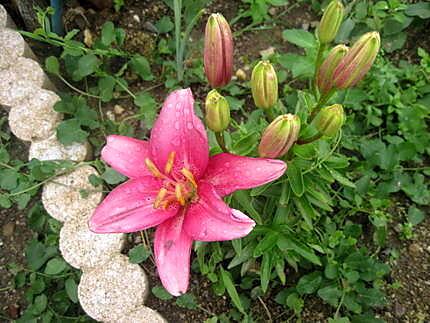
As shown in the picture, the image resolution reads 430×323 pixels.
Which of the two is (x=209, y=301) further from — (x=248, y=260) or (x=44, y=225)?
(x=44, y=225)

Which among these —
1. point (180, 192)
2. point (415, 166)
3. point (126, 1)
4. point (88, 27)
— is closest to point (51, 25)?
point (88, 27)

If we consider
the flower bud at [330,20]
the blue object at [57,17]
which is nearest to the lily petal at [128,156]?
the flower bud at [330,20]

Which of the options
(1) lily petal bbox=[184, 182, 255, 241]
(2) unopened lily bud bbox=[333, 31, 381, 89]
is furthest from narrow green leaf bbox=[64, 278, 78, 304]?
(2) unopened lily bud bbox=[333, 31, 381, 89]

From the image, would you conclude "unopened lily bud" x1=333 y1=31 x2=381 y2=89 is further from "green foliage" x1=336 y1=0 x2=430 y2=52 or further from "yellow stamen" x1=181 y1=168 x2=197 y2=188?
"green foliage" x1=336 y1=0 x2=430 y2=52

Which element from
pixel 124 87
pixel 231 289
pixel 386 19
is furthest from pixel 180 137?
pixel 386 19

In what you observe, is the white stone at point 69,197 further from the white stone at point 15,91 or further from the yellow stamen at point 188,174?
the yellow stamen at point 188,174

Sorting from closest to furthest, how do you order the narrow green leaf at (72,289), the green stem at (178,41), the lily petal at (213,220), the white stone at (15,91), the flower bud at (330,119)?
the lily petal at (213,220), the flower bud at (330,119), the green stem at (178,41), the narrow green leaf at (72,289), the white stone at (15,91)
